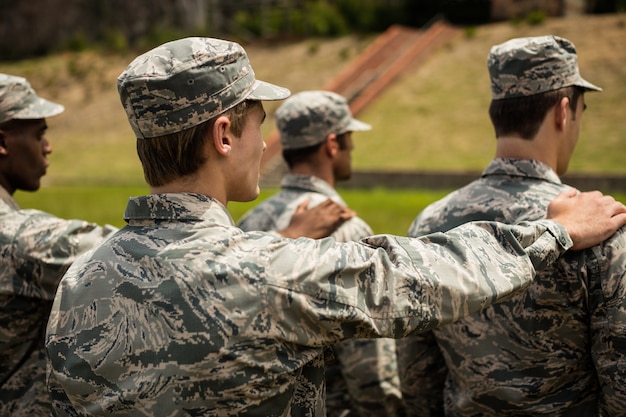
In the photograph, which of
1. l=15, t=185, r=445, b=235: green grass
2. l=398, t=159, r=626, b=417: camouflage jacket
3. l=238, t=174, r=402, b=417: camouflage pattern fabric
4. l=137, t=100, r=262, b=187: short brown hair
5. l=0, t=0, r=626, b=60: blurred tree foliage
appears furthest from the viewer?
l=0, t=0, r=626, b=60: blurred tree foliage

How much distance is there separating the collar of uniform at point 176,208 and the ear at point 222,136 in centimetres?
13

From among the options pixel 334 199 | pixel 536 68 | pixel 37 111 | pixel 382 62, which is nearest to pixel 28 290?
pixel 37 111

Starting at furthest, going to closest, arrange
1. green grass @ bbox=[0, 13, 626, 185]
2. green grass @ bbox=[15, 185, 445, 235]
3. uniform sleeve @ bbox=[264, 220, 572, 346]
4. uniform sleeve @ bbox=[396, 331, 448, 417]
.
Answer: green grass @ bbox=[0, 13, 626, 185], green grass @ bbox=[15, 185, 445, 235], uniform sleeve @ bbox=[396, 331, 448, 417], uniform sleeve @ bbox=[264, 220, 572, 346]

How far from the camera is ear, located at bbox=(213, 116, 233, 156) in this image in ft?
6.12

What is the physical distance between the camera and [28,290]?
2.62m

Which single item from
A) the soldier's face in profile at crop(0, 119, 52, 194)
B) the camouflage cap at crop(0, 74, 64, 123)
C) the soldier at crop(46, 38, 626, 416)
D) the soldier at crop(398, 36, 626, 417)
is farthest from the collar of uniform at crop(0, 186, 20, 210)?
the soldier at crop(398, 36, 626, 417)

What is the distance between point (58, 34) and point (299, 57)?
15.5 meters

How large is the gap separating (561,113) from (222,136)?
50.1 inches

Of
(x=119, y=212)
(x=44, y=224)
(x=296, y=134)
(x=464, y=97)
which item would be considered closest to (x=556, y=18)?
(x=464, y=97)

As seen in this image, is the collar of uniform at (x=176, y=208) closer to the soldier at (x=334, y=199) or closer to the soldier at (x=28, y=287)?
the soldier at (x=28, y=287)

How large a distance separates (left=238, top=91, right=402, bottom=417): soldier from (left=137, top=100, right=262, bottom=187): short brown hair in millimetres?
1686

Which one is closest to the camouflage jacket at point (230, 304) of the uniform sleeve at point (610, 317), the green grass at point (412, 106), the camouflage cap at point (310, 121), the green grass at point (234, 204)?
the uniform sleeve at point (610, 317)

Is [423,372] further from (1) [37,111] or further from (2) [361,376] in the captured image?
(1) [37,111]

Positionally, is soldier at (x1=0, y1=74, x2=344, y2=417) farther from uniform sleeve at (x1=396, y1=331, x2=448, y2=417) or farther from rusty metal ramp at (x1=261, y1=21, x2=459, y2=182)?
rusty metal ramp at (x1=261, y1=21, x2=459, y2=182)
